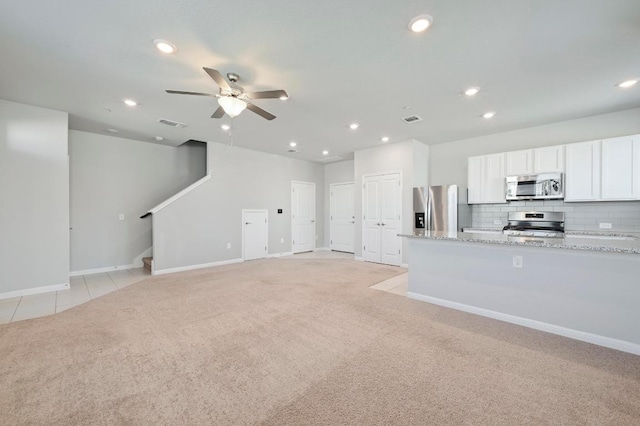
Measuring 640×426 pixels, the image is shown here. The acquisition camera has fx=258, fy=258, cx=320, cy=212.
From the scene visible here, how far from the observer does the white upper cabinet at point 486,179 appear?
495cm

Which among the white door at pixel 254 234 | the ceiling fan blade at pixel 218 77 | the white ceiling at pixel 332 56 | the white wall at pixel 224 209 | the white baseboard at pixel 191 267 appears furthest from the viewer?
the white door at pixel 254 234

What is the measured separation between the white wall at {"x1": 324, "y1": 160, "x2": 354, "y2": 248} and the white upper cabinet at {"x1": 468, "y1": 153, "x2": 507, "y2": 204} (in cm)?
342

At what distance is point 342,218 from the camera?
8.14 meters

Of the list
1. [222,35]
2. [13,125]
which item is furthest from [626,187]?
[13,125]

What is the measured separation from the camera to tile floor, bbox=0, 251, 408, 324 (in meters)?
3.28

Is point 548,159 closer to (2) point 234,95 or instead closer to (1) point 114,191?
(2) point 234,95

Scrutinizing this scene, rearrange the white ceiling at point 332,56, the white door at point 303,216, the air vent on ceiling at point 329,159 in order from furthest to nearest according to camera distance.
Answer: the white door at point 303,216 < the air vent on ceiling at point 329,159 < the white ceiling at point 332,56

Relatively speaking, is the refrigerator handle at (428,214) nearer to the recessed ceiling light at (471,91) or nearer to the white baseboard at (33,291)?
the recessed ceiling light at (471,91)

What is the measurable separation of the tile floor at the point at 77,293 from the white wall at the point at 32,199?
304 mm

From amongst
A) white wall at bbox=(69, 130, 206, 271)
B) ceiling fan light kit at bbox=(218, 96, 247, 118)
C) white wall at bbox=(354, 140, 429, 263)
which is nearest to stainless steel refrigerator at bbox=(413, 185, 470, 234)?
white wall at bbox=(354, 140, 429, 263)

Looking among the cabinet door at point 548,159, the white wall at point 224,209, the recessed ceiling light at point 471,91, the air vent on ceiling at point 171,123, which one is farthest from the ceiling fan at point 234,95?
the cabinet door at point 548,159

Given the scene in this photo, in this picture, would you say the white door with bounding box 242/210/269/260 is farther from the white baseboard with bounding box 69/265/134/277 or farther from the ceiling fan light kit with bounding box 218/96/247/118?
the ceiling fan light kit with bounding box 218/96/247/118

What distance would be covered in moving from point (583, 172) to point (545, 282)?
2.63 m

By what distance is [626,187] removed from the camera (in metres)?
3.81
